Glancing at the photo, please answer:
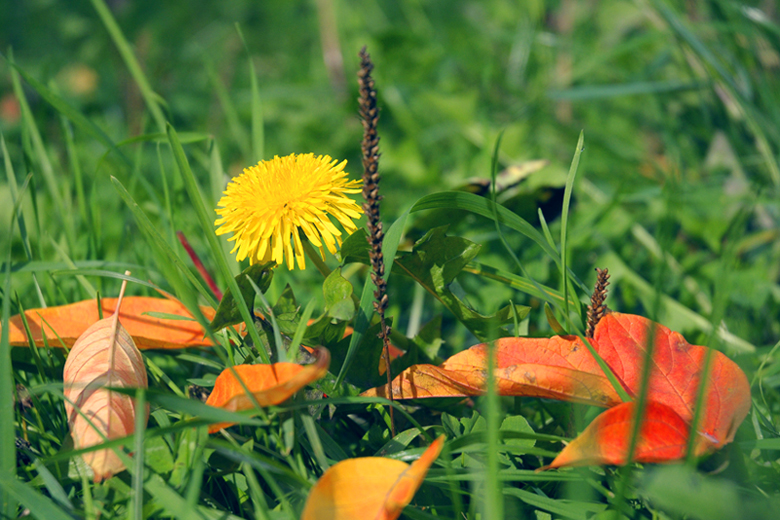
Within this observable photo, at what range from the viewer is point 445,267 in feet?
2.32

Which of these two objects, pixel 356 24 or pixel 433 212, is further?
pixel 356 24

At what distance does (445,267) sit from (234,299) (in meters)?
0.27

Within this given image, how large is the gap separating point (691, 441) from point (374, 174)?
392mm

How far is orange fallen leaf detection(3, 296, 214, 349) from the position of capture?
747 mm

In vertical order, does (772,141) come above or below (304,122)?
below

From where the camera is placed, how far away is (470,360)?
25.4 inches

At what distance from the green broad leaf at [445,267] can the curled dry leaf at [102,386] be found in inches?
14.4

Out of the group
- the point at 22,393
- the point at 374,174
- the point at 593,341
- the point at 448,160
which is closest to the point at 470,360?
the point at 593,341

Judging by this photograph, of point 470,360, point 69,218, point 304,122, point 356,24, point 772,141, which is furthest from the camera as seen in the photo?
point 356,24

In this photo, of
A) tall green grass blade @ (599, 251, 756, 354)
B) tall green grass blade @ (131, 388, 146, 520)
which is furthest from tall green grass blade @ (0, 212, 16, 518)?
tall green grass blade @ (599, 251, 756, 354)

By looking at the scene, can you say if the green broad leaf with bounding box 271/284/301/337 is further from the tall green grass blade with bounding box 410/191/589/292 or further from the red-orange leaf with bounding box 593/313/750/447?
the red-orange leaf with bounding box 593/313/750/447

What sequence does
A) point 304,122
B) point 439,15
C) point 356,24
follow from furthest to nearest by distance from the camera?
1. point 439,15
2. point 356,24
3. point 304,122

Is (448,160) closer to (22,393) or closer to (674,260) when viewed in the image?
(674,260)

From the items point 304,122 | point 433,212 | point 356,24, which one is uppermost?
point 356,24
